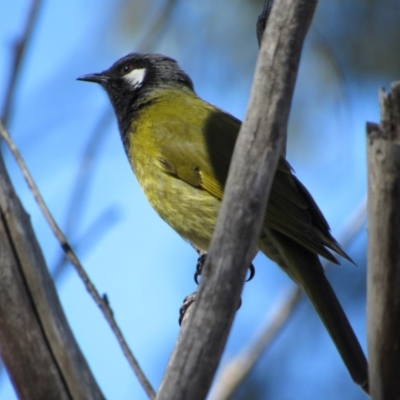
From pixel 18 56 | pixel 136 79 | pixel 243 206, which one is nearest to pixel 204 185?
pixel 136 79

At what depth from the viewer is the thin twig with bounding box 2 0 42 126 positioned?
9.32ft

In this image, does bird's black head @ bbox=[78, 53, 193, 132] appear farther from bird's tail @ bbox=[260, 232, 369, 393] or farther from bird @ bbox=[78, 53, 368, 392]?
bird's tail @ bbox=[260, 232, 369, 393]

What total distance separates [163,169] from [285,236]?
34.0 inches

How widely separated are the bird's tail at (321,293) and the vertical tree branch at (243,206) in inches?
62.7

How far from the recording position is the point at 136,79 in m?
5.57

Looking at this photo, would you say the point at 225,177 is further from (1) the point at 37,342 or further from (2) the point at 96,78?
(1) the point at 37,342

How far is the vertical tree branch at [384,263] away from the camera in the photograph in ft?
6.36

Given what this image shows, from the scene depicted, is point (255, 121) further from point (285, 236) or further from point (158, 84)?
point (158, 84)

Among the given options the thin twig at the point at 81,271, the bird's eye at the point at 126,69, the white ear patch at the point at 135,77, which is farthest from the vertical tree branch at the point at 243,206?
the bird's eye at the point at 126,69

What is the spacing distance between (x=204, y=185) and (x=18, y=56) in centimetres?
172

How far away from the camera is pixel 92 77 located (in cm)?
573

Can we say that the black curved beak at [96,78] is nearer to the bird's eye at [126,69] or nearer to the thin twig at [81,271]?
the bird's eye at [126,69]

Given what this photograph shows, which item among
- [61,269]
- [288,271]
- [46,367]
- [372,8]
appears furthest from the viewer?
[372,8]

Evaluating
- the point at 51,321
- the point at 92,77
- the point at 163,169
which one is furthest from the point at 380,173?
the point at 92,77
